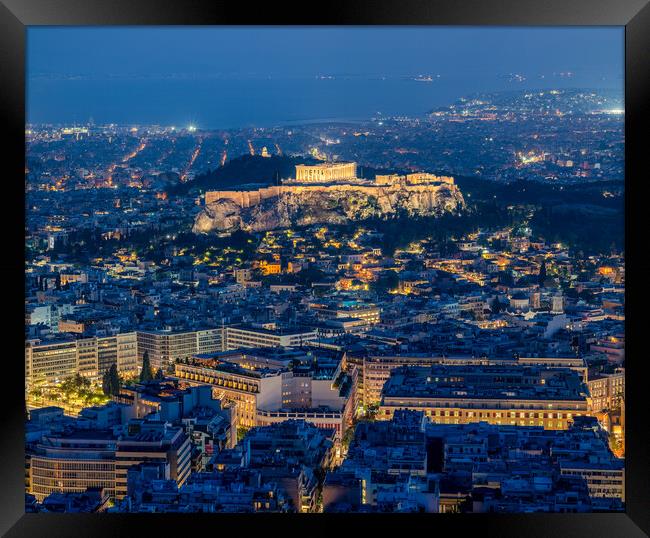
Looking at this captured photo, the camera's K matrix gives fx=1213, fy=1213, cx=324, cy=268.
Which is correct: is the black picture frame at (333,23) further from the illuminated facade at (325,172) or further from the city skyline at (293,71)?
the illuminated facade at (325,172)

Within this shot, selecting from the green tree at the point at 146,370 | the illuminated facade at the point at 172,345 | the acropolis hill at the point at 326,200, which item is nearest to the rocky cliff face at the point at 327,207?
the acropolis hill at the point at 326,200

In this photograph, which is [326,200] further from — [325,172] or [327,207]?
[325,172]

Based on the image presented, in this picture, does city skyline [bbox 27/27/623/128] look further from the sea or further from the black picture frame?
the black picture frame

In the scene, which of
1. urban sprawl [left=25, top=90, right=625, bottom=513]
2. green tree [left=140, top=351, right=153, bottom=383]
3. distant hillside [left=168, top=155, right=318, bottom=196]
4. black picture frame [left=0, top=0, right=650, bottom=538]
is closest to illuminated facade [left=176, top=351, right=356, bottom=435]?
urban sprawl [left=25, top=90, right=625, bottom=513]

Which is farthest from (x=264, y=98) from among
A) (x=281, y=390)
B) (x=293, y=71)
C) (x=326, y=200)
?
(x=281, y=390)

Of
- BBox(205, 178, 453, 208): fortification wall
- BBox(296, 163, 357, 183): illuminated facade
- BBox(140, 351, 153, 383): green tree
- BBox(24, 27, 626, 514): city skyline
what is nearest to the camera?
BBox(140, 351, 153, 383): green tree
